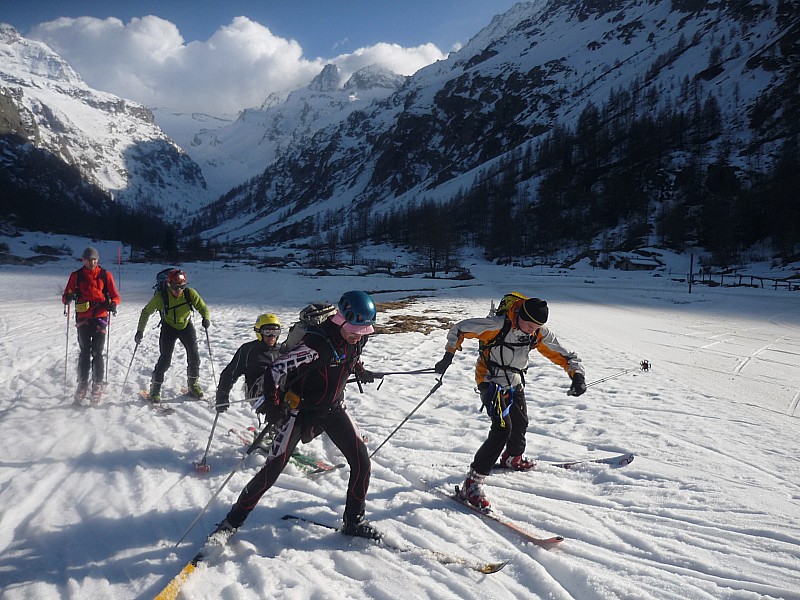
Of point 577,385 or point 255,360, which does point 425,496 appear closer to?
point 577,385

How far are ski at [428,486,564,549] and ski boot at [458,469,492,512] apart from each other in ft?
0.12

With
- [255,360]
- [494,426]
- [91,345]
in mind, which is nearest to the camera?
[494,426]

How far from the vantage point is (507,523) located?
13.3 ft

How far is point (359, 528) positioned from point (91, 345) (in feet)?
18.8

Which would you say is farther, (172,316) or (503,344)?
(172,316)

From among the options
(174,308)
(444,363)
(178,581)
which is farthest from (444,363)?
(174,308)

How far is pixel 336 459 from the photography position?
5.40 meters

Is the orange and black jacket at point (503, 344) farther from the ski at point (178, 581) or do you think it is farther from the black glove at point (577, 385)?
the ski at point (178, 581)

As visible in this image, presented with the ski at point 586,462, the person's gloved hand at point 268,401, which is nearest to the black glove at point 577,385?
the ski at point 586,462

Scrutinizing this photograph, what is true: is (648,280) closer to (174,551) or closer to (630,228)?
(630,228)

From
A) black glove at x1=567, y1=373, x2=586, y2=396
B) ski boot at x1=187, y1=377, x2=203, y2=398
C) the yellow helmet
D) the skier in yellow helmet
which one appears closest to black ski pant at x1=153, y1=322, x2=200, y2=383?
ski boot at x1=187, y1=377, x2=203, y2=398

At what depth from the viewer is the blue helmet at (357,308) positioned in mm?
3352

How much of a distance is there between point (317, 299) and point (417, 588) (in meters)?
20.0

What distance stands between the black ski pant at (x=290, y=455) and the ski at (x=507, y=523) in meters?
1.18
